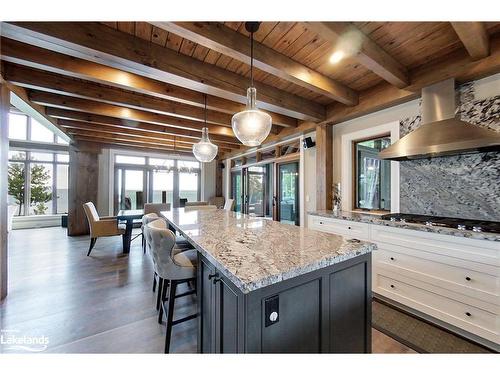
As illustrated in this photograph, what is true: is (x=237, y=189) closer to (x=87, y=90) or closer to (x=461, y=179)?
(x=87, y=90)

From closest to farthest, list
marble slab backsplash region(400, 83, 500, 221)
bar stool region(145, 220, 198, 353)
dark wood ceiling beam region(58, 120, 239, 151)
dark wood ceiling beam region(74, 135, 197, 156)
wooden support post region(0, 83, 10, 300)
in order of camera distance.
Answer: bar stool region(145, 220, 198, 353) → marble slab backsplash region(400, 83, 500, 221) → wooden support post region(0, 83, 10, 300) → dark wood ceiling beam region(58, 120, 239, 151) → dark wood ceiling beam region(74, 135, 197, 156)

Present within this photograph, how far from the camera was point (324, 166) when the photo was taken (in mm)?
3664

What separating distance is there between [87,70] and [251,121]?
2045 mm

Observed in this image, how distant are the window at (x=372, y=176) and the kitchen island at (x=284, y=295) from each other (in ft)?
6.68

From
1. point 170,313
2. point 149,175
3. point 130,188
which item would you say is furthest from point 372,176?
point 130,188

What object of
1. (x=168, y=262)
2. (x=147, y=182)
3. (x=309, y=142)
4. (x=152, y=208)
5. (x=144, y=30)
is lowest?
(x=168, y=262)

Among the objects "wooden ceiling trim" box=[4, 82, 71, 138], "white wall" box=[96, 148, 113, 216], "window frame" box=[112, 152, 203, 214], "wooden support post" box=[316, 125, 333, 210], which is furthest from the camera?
"window frame" box=[112, 152, 203, 214]

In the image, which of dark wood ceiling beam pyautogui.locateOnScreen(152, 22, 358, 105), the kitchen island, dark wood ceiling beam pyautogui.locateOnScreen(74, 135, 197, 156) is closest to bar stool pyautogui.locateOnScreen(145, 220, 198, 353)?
the kitchen island

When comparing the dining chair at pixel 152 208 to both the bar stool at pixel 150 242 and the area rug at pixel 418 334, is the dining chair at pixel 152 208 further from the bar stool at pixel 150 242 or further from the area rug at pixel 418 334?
the area rug at pixel 418 334

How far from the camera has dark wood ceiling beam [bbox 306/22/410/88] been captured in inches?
64.9

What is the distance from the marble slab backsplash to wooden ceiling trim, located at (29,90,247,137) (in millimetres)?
3839

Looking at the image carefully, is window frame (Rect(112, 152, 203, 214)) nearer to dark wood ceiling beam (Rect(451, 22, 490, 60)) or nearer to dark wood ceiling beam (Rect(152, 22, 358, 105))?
dark wood ceiling beam (Rect(152, 22, 358, 105))

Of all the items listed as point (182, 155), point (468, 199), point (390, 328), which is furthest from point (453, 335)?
point (182, 155)

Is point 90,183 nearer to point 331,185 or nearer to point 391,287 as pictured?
point 331,185
